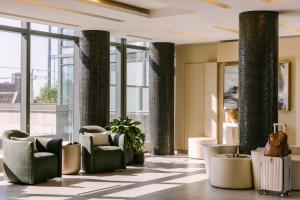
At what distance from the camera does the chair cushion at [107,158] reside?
947 cm

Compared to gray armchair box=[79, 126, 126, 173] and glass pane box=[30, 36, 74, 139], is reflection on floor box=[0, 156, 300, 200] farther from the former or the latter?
glass pane box=[30, 36, 74, 139]

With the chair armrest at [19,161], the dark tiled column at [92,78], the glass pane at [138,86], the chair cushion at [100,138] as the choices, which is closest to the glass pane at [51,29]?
the dark tiled column at [92,78]

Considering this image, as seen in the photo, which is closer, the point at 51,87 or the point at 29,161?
the point at 29,161

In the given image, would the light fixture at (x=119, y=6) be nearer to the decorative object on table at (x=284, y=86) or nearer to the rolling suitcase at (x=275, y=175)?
the rolling suitcase at (x=275, y=175)

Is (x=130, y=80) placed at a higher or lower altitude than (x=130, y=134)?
higher

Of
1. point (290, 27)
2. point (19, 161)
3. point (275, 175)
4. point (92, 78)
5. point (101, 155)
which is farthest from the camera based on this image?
point (92, 78)

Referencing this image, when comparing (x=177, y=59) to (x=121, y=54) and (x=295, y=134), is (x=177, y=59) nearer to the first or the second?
(x=121, y=54)

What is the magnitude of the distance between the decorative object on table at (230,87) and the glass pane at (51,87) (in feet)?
13.4

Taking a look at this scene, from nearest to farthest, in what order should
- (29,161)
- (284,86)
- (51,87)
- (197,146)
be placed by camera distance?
(29,161)
(51,87)
(284,86)
(197,146)

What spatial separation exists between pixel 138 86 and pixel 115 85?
92 cm

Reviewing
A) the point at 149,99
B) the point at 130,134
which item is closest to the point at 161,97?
the point at 149,99

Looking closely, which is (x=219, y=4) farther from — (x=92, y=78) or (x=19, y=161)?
(x=19, y=161)

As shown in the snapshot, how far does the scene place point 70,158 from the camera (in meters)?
9.23

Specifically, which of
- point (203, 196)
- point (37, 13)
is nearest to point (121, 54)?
point (37, 13)
